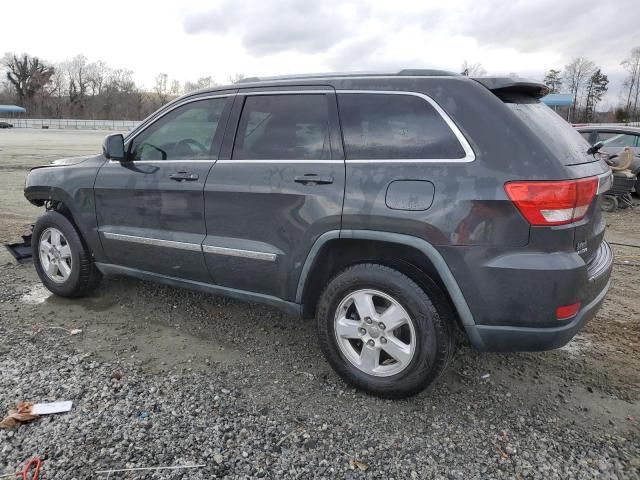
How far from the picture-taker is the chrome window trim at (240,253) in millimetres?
3287

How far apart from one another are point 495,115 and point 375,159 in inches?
27.2

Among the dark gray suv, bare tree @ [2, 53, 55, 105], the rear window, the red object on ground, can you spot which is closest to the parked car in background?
the rear window

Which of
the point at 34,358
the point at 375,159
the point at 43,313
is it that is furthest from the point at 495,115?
the point at 43,313

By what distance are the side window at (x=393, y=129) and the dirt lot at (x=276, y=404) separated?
4.92 feet

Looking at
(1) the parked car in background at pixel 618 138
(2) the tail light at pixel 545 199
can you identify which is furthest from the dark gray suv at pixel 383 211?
(1) the parked car in background at pixel 618 138

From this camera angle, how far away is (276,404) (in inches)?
119

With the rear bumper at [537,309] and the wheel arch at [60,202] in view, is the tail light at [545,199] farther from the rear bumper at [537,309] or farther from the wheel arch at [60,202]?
the wheel arch at [60,202]

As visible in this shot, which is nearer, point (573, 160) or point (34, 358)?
point (573, 160)

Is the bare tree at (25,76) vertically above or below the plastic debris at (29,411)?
above

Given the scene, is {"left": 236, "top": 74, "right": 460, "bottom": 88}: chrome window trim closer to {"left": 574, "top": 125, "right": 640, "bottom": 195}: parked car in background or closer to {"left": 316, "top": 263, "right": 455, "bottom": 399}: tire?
{"left": 316, "top": 263, "right": 455, "bottom": 399}: tire

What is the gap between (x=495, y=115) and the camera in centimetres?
267

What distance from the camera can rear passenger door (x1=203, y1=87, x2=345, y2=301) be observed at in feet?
10.1

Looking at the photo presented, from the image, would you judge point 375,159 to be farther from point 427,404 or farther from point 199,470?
point 199,470

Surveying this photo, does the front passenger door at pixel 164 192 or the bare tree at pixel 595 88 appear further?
the bare tree at pixel 595 88
